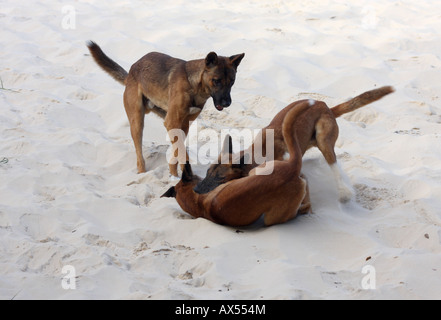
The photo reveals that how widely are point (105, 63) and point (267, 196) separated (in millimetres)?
3259

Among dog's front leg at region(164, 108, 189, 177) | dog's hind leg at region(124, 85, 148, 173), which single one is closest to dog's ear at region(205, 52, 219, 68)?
dog's front leg at region(164, 108, 189, 177)

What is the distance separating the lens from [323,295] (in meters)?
3.40

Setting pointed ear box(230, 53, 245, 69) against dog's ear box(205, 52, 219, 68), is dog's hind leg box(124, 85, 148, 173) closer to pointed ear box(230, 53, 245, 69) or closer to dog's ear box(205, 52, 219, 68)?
dog's ear box(205, 52, 219, 68)

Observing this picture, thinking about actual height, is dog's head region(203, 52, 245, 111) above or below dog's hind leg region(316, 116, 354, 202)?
above

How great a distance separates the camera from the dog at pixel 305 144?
4.81 m

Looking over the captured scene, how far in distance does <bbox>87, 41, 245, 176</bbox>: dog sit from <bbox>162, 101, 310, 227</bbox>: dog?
1.34 meters

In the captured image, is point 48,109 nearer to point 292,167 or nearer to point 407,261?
point 292,167

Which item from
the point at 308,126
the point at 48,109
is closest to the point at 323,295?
the point at 308,126

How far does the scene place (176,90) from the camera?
5.95 metres

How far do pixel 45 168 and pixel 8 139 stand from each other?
78 cm

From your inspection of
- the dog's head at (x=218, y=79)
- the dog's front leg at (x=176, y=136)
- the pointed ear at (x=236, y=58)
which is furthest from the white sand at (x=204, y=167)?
the pointed ear at (x=236, y=58)

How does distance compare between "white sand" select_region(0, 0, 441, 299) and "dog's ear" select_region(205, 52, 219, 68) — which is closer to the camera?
"white sand" select_region(0, 0, 441, 299)

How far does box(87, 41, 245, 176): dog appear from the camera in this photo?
577cm

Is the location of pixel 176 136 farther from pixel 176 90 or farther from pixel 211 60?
pixel 211 60
